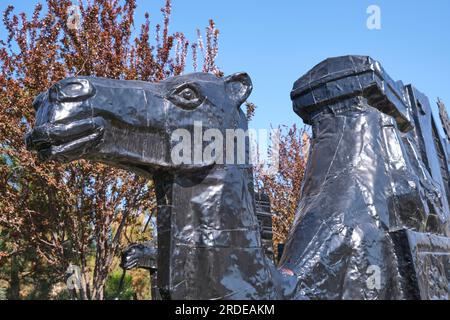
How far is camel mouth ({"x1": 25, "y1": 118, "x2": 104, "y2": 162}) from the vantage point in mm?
1857

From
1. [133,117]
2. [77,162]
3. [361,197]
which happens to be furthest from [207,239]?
[77,162]

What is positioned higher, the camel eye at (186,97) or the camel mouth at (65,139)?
the camel eye at (186,97)

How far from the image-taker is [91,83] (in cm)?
201

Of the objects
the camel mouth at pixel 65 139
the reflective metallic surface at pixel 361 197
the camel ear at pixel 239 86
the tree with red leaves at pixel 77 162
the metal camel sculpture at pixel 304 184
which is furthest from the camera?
the tree with red leaves at pixel 77 162

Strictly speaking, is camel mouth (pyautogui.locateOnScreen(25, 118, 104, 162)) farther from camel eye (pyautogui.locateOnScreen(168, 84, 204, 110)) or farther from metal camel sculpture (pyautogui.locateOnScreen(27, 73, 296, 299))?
camel eye (pyautogui.locateOnScreen(168, 84, 204, 110))

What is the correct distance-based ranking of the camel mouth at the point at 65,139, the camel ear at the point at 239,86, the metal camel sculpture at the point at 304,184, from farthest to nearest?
the camel ear at the point at 239,86 < the metal camel sculpture at the point at 304,184 < the camel mouth at the point at 65,139

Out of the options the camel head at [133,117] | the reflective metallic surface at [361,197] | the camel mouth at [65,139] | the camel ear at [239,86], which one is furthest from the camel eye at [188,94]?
the reflective metallic surface at [361,197]

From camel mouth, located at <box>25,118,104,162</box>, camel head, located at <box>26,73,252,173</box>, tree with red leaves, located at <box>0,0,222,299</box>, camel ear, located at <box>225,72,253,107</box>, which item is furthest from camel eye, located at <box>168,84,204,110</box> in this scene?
tree with red leaves, located at <box>0,0,222,299</box>

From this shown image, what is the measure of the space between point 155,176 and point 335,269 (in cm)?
135

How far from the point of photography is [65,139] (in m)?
1.88

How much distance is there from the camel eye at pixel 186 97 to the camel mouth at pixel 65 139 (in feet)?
1.40

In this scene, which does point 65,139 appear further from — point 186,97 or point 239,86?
point 239,86

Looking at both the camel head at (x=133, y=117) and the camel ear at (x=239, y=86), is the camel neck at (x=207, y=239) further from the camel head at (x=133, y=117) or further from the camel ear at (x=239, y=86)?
the camel ear at (x=239, y=86)

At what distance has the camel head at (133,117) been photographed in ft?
6.23
